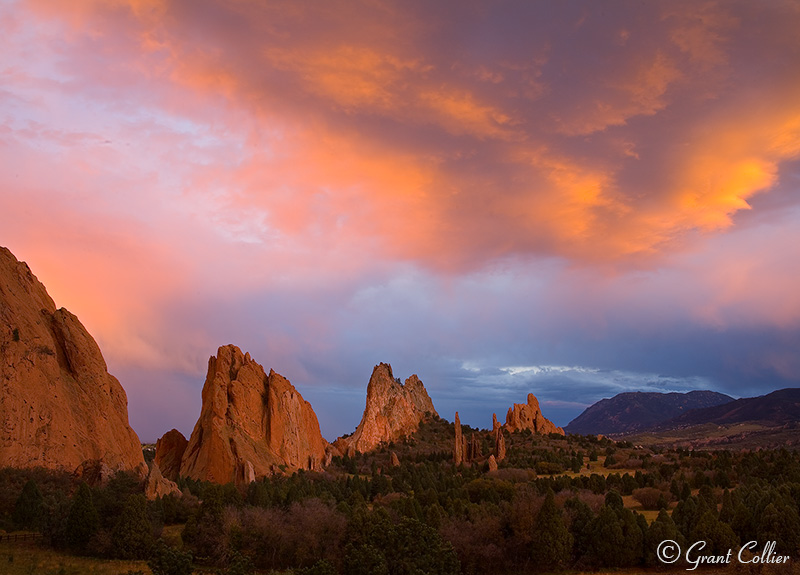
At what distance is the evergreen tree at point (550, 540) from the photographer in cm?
5016

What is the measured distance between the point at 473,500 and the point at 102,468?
142 ft

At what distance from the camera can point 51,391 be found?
6412 cm

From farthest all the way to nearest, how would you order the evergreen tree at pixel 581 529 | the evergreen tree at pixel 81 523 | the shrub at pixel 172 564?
the evergreen tree at pixel 581 529 → the evergreen tree at pixel 81 523 → the shrub at pixel 172 564

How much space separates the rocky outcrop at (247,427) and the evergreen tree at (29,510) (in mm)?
31085

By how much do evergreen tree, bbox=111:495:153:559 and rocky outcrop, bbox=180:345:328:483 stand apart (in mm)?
30174

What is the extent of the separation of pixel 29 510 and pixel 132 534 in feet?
32.2

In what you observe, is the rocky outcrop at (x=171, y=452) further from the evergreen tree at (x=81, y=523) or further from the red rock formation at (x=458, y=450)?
the red rock formation at (x=458, y=450)

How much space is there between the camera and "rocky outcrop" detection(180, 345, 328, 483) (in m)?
82.0

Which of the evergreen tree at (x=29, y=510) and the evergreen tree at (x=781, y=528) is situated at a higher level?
the evergreen tree at (x=29, y=510)

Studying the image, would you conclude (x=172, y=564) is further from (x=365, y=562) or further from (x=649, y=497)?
(x=649, y=497)

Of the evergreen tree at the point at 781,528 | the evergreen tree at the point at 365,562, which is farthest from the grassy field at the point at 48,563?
the evergreen tree at the point at 781,528
